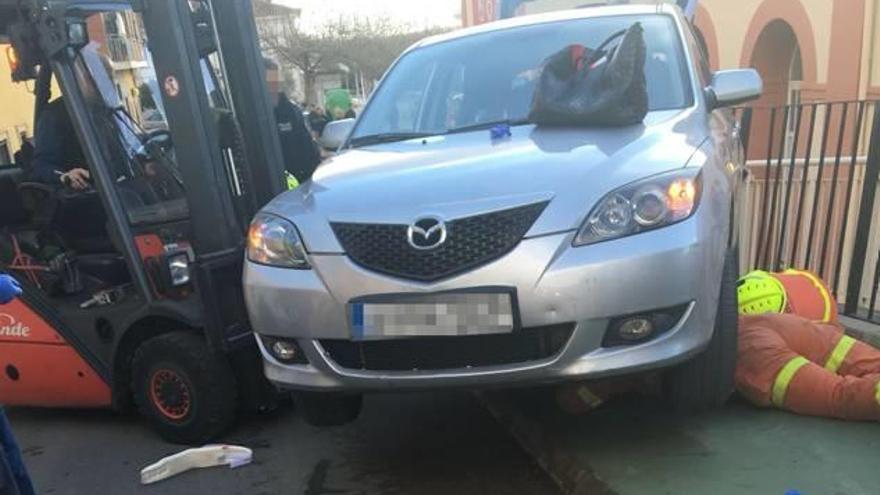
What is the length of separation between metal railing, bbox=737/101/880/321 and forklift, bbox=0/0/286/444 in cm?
337

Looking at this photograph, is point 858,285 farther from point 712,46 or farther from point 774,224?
point 712,46

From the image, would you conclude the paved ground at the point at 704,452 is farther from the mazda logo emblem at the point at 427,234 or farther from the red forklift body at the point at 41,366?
the red forklift body at the point at 41,366

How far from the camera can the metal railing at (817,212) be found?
16.8 ft

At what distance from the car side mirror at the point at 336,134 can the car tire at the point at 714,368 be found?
2.14 m

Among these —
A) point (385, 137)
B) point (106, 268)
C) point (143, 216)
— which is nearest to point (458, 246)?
point (385, 137)

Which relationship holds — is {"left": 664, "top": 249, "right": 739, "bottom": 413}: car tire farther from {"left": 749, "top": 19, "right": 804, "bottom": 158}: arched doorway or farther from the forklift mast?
{"left": 749, "top": 19, "right": 804, "bottom": 158}: arched doorway

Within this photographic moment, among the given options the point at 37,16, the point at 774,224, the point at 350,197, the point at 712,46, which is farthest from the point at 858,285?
the point at 712,46

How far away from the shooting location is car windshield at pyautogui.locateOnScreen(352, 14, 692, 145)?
4.15 metres

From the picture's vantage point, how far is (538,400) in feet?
14.3

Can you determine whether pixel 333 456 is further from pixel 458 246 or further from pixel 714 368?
pixel 714 368

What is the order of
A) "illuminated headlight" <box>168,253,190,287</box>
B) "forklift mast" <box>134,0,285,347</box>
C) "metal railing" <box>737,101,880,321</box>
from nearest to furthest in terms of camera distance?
"forklift mast" <box>134,0,285,347</box> → "illuminated headlight" <box>168,253,190,287</box> → "metal railing" <box>737,101,880,321</box>

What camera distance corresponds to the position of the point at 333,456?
414 centimetres

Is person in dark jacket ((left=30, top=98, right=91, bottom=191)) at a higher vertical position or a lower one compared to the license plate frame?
higher

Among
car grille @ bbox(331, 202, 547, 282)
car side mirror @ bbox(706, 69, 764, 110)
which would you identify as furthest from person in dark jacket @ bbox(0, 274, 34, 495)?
car side mirror @ bbox(706, 69, 764, 110)
